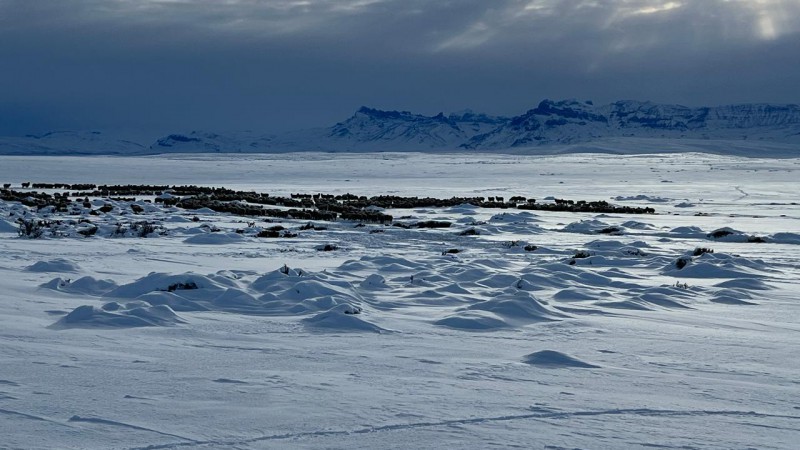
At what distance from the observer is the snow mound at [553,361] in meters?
6.07

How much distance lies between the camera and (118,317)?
23.5 feet

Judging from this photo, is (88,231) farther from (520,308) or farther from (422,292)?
(520,308)

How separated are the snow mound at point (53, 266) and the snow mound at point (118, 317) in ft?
10.5

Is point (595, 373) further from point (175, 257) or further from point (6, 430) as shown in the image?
point (175, 257)

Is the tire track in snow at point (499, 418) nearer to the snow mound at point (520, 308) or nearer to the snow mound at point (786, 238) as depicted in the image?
the snow mound at point (520, 308)

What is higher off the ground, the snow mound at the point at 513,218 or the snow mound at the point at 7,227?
the snow mound at the point at 7,227

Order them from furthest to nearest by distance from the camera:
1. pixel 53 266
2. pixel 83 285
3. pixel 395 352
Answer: pixel 53 266, pixel 83 285, pixel 395 352

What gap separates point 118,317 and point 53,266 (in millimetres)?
3907

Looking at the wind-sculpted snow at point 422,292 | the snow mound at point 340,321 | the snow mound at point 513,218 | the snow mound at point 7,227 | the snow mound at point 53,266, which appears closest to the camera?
the snow mound at point 340,321

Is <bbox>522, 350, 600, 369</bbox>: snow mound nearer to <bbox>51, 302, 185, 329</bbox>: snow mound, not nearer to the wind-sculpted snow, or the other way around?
the wind-sculpted snow

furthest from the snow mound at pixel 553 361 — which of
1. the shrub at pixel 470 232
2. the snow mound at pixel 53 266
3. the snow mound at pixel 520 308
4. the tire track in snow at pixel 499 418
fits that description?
the shrub at pixel 470 232

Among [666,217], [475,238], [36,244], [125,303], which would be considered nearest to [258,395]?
[125,303]

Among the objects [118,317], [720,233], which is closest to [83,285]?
[118,317]

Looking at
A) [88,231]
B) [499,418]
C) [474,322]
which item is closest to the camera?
[499,418]
